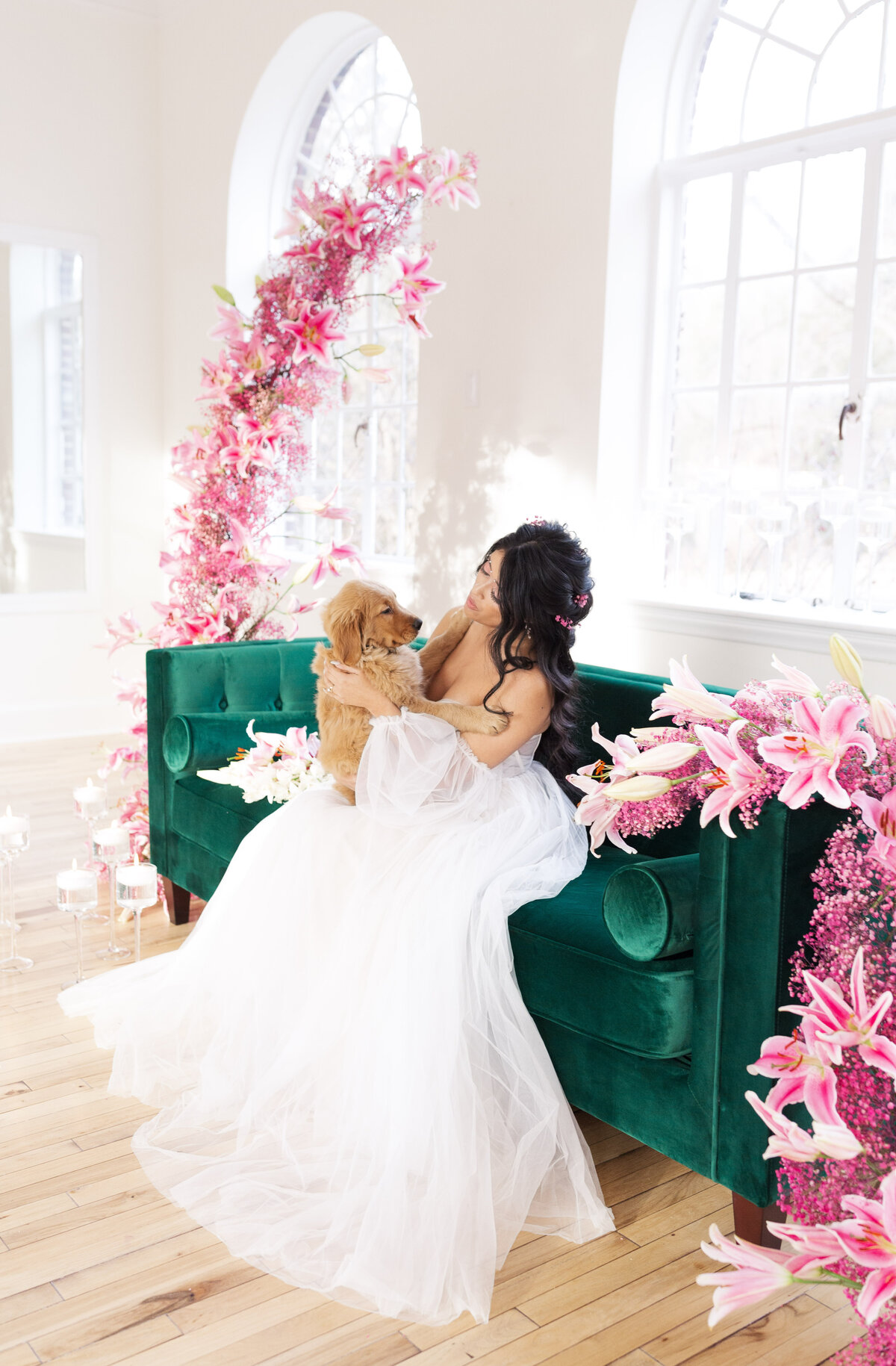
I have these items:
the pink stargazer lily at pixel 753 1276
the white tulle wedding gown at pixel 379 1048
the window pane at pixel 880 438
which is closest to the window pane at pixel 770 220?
the window pane at pixel 880 438

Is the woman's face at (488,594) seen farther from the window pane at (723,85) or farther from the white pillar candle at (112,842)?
the window pane at (723,85)

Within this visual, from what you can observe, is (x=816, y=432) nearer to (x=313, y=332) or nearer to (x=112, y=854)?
(x=313, y=332)

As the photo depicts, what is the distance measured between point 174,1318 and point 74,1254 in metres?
0.26

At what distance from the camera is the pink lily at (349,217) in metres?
3.27

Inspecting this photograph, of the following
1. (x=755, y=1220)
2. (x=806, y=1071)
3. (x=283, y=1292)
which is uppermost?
(x=806, y=1071)

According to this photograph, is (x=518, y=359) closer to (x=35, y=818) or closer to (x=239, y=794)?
(x=239, y=794)

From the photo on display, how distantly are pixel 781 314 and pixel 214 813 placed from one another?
2227 mm

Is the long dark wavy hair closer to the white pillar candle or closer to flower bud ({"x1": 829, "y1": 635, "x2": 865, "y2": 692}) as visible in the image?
flower bud ({"x1": 829, "y1": 635, "x2": 865, "y2": 692})

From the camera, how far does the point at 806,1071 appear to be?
1123mm

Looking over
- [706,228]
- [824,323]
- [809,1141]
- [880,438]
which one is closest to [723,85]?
[706,228]

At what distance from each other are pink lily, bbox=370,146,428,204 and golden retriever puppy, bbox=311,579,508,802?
52.8 inches

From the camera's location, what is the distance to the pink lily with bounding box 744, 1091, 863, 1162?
1.01 m

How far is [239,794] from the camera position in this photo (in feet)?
10.1

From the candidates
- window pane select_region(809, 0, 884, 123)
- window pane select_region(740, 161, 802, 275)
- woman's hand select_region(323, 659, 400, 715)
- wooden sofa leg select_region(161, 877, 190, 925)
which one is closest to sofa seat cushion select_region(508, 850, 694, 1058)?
woman's hand select_region(323, 659, 400, 715)
